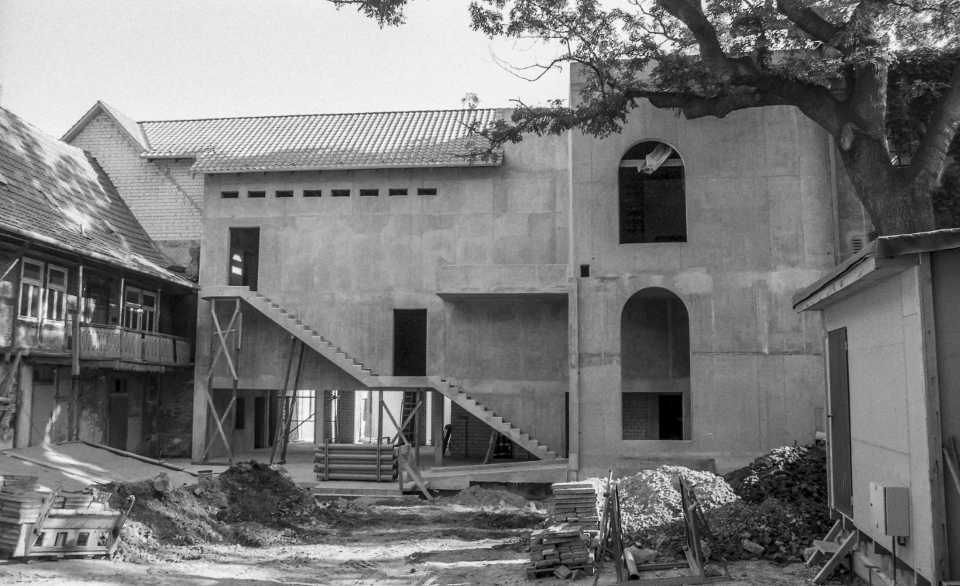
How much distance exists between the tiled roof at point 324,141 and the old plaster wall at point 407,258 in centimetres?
62

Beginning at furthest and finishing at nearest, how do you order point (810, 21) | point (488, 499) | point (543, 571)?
point (488, 499) → point (810, 21) → point (543, 571)

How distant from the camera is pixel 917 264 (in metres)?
7.67

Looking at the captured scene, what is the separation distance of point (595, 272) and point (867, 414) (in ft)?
38.5

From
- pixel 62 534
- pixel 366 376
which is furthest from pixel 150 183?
pixel 62 534

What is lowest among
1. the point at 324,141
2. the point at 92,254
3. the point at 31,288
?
the point at 31,288

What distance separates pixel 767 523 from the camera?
484 inches

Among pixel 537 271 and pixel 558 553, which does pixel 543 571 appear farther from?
pixel 537 271

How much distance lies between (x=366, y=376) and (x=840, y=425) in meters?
15.8

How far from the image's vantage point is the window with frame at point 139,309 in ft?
83.4

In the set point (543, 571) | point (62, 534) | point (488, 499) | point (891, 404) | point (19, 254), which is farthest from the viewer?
point (19, 254)

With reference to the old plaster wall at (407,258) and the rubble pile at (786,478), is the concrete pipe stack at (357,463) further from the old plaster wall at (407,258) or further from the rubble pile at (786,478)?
the rubble pile at (786,478)

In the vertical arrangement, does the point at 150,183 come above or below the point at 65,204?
above

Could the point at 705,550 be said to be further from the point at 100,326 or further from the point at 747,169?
the point at 100,326

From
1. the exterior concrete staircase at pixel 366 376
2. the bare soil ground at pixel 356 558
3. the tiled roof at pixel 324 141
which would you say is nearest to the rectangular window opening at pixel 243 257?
the exterior concrete staircase at pixel 366 376
